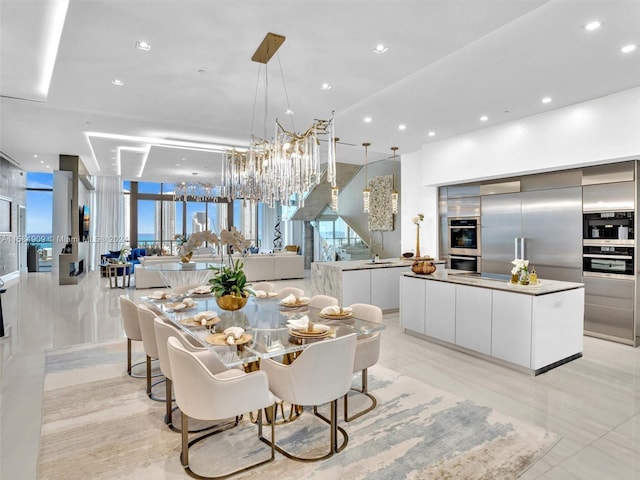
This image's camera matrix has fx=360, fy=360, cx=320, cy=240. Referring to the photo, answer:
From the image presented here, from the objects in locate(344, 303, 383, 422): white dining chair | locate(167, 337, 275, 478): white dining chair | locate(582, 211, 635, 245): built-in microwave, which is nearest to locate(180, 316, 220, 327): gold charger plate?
locate(167, 337, 275, 478): white dining chair

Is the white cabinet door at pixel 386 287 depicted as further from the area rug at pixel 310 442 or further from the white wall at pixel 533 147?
the area rug at pixel 310 442

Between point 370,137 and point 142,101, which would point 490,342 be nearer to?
point 370,137

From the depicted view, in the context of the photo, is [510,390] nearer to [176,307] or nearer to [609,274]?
[609,274]

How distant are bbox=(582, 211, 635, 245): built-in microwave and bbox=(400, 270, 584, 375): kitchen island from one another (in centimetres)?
138

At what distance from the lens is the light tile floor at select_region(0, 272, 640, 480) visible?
7.59ft

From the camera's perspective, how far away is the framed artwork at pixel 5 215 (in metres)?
9.61

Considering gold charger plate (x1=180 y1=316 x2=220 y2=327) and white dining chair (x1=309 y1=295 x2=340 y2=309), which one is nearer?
gold charger plate (x1=180 y1=316 x2=220 y2=327)

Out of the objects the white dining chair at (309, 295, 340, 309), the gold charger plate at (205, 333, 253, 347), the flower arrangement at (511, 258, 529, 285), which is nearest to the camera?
the gold charger plate at (205, 333, 253, 347)

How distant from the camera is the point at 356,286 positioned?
19.8 feet

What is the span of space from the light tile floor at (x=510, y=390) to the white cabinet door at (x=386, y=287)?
51 cm

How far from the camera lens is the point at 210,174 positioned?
37.7ft

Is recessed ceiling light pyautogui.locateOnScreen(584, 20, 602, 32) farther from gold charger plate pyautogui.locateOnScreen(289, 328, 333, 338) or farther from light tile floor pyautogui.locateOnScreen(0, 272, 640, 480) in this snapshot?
gold charger plate pyautogui.locateOnScreen(289, 328, 333, 338)

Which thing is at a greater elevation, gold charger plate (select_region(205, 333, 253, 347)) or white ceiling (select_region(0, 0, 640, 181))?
white ceiling (select_region(0, 0, 640, 181))

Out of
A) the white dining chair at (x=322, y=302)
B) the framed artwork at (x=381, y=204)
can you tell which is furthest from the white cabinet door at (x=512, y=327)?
the framed artwork at (x=381, y=204)
